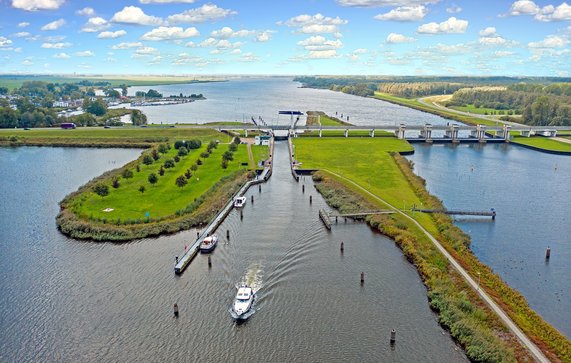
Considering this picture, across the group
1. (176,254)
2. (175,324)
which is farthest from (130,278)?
(175,324)

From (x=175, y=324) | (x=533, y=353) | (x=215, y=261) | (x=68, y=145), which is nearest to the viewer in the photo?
(x=533, y=353)

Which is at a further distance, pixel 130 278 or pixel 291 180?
pixel 291 180

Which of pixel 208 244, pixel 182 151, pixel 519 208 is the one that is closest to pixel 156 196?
pixel 208 244

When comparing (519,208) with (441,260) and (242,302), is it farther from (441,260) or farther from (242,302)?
(242,302)

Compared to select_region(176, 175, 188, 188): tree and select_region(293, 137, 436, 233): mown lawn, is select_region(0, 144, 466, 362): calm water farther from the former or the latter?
select_region(176, 175, 188, 188): tree

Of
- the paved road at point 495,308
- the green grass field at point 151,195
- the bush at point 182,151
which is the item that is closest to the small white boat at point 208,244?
the green grass field at point 151,195

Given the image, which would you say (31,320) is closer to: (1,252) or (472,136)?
(1,252)
